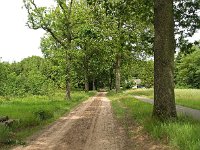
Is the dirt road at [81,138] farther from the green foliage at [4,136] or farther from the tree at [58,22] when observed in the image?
the tree at [58,22]

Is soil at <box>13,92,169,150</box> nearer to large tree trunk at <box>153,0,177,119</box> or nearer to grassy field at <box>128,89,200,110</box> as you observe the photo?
large tree trunk at <box>153,0,177,119</box>

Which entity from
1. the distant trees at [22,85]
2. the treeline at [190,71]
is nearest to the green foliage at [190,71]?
the treeline at [190,71]

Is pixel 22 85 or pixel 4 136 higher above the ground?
pixel 22 85

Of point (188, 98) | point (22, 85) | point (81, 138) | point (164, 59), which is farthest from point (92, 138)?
point (22, 85)

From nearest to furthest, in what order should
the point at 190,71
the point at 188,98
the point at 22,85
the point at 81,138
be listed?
1. the point at 81,138
2. the point at 188,98
3. the point at 22,85
4. the point at 190,71

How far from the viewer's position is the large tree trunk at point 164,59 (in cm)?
1554

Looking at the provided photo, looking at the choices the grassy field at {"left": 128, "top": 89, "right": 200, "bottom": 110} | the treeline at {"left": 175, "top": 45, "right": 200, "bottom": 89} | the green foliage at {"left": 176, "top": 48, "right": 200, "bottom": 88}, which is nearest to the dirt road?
the grassy field at {"left": 128, "top": 89, "right": 200, "bottom": 110}

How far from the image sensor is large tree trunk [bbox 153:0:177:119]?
15539mm

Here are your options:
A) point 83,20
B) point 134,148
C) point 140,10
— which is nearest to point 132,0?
point 140,10

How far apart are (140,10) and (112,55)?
3094cm

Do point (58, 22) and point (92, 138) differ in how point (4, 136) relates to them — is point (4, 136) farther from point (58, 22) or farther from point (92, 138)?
point (58, 22)

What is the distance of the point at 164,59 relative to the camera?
1554cm

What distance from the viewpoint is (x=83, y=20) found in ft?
134

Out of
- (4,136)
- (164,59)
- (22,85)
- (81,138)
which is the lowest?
(81,138)
